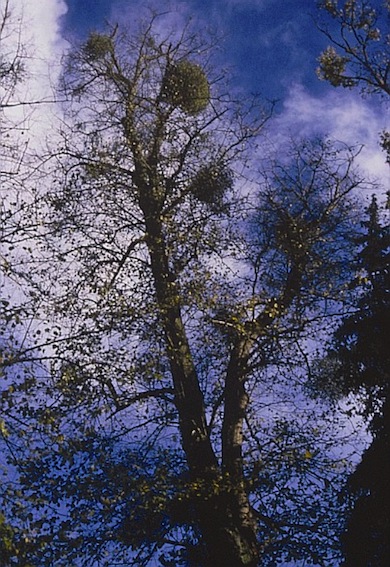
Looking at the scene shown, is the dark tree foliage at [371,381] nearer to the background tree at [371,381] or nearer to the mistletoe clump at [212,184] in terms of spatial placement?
the background tree at [371,381]

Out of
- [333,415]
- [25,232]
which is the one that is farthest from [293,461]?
[25,232]

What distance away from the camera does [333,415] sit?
38.3ft

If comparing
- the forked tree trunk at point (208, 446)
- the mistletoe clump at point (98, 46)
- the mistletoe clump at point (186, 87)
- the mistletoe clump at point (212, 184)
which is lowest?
the forked tree trunk at point (208, 446)

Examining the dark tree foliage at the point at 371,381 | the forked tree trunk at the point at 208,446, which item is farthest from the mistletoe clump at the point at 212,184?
the dark tree foliage at the point at 371,381

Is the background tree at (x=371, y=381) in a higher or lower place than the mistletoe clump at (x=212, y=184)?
lower

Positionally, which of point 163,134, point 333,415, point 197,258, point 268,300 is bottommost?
point 333,415

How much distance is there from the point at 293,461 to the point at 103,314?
12.1ft

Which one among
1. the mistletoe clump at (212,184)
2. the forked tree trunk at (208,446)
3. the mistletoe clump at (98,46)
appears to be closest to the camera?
the forked tree trunk at (208,446)

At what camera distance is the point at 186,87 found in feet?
44.0

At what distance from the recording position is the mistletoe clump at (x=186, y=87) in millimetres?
13219

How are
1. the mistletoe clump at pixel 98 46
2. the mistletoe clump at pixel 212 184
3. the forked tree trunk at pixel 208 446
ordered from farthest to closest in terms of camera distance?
the mistletoe clump at pixel 98 46 → the mistletoe clump at pixel 212 184 → the forked tree trunk at pixel 208 446

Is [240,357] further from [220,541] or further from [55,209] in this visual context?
[55,209]

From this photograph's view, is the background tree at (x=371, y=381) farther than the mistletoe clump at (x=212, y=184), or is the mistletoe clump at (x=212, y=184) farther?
the mistletoe clump at (x=212, y=184)

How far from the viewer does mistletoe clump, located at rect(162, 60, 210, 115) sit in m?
13.2
